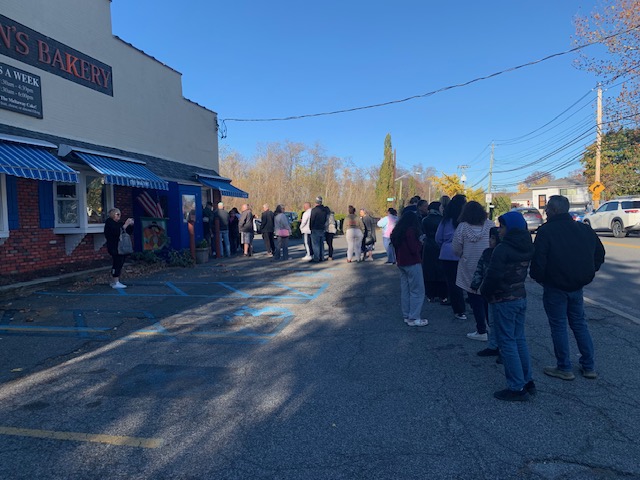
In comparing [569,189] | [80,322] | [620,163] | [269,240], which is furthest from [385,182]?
[80,322]

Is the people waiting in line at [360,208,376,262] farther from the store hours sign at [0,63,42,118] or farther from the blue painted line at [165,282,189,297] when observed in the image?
the store hours sign at [0,63,42,118]

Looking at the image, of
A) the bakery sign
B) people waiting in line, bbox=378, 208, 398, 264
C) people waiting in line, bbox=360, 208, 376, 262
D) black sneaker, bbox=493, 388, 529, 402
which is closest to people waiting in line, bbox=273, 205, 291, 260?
people waiting in line, bbox=360, 208, 376, 262

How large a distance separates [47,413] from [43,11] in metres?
9.59

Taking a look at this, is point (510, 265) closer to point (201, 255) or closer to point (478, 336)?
point (478, 336)

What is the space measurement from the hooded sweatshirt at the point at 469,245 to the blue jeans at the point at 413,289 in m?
0.81

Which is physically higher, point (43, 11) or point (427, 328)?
point (43, 11)

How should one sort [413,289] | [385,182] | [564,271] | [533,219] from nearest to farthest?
[564,271] → [413,289] → [533,219] → [385,182]

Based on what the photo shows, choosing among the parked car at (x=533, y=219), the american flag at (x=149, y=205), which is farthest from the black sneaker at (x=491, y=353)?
the parked car at (x=533, y=219)

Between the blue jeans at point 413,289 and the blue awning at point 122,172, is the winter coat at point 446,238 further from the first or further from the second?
the blue awning at point 122,172

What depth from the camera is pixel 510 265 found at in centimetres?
388

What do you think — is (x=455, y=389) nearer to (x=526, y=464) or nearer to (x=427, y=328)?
(x=526, y=464)

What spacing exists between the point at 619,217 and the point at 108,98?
73.1 feet

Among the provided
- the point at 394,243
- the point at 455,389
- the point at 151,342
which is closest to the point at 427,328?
the point at 394,243

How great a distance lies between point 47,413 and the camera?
12.4 feet
